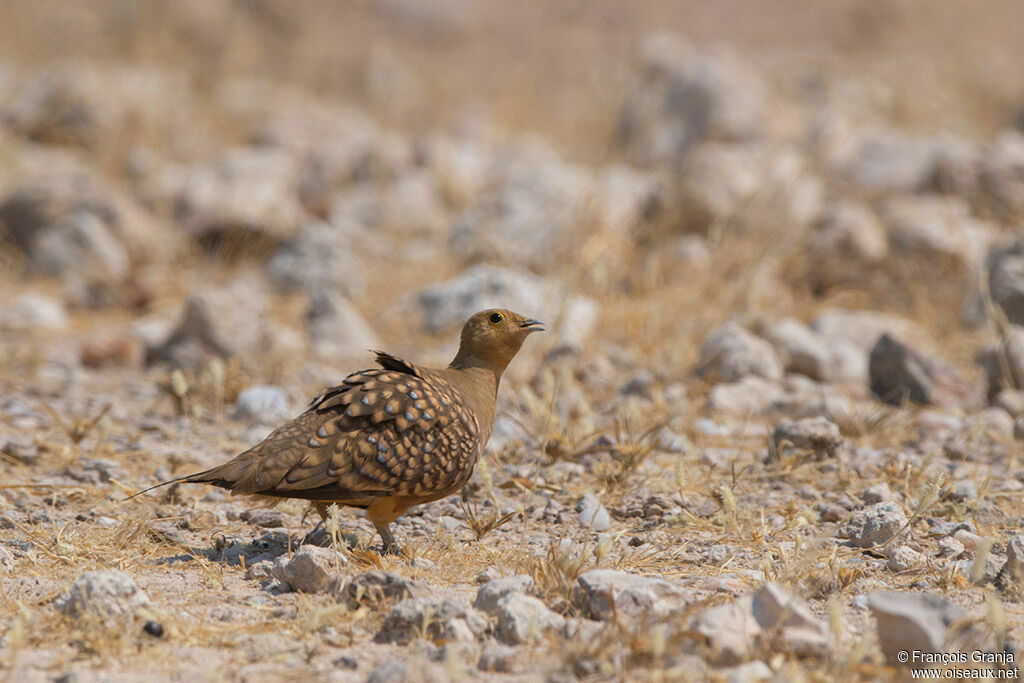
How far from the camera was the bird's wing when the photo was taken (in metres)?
3.12

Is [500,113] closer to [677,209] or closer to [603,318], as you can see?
[677,209]

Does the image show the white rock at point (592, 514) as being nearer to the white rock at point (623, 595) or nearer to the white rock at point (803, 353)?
the white rock at point (623, 595)

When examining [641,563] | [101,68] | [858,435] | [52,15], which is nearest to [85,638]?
[641,563]

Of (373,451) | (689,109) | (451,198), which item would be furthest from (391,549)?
(689,109)

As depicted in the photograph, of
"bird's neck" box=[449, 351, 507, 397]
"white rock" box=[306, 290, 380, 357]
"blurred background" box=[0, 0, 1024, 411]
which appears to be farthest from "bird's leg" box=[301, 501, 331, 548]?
"white rock" box=[306, 290, 380, 357]

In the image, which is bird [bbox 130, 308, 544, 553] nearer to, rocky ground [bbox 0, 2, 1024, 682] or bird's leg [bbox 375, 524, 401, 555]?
bird's leg [bbox 375, 524, 401, 555]

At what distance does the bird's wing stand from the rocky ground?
0.21m

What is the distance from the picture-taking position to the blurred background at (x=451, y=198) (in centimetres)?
659

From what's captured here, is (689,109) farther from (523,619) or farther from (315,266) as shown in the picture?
(523,619)

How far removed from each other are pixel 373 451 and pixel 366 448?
2cm

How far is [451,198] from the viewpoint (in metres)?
9.55

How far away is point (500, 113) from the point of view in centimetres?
1294

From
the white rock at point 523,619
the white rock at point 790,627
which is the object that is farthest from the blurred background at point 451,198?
the white rock at point 790,627

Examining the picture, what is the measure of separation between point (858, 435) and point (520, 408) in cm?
160
